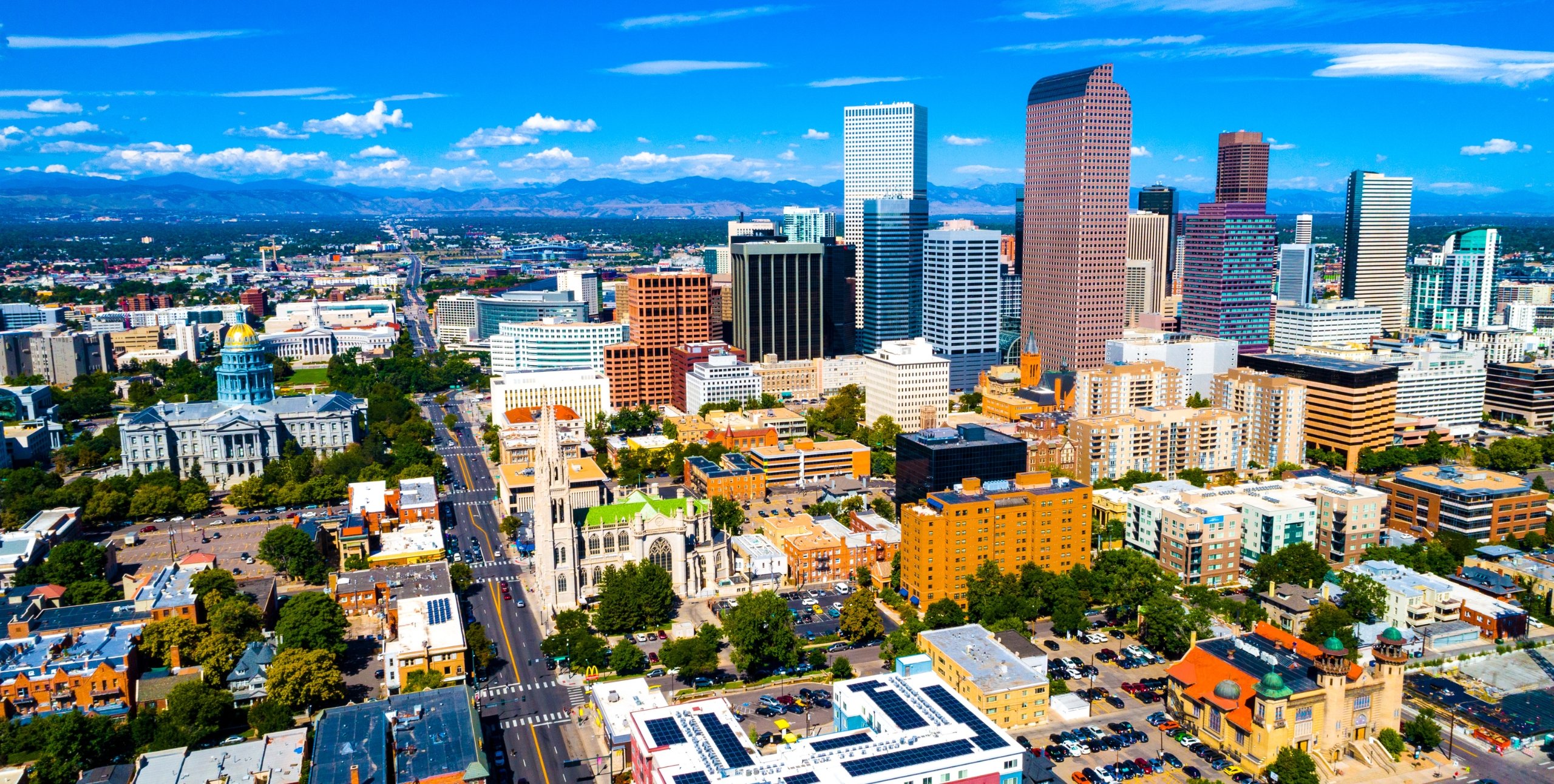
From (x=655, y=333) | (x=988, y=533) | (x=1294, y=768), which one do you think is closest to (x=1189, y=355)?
(x=655, y=333)

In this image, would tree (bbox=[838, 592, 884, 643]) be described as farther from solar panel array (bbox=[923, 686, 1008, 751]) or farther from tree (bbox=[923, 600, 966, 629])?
solar panel array (bbox=[923, 686, 1008, 751])

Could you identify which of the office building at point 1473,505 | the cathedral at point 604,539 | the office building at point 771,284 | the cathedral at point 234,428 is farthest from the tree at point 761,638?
the office building at point 771,284

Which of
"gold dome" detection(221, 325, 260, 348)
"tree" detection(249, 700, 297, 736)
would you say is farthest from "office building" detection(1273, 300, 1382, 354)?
"tree" detection(249, 700, 297, 736)

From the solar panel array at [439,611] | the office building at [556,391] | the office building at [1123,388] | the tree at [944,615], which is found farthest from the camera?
the office building at [556,391]

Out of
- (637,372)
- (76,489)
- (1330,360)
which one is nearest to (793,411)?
(637,372)

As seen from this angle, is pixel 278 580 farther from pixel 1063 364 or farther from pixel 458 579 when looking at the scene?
pixel 1063 364

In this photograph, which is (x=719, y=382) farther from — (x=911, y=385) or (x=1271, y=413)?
(x=1271, y=413)

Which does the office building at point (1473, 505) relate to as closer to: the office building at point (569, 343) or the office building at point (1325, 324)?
the office building at point (1325, 324)
